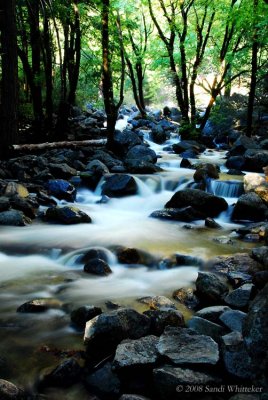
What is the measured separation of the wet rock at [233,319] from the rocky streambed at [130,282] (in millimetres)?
13

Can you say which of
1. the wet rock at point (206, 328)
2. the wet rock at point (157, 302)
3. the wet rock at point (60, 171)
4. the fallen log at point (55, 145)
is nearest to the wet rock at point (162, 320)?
the wet rock at point (206, 328)

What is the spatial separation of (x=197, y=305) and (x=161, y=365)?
158 centimetres

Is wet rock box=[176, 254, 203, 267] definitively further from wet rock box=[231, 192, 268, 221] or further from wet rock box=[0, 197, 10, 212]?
wet rock box=[0, 197, 10, 212]

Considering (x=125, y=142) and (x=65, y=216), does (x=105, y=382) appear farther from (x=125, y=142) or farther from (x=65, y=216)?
(x=125, y=142)

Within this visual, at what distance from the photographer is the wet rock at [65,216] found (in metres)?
7.59

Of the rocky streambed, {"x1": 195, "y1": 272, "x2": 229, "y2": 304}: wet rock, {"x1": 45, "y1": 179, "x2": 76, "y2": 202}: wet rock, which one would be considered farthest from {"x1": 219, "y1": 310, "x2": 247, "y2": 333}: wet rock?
{"x1": 45, "y1": 179, "x2": 76, "y2": 202}: wet rock

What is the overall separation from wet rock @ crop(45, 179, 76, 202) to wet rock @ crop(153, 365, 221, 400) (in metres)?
7.03

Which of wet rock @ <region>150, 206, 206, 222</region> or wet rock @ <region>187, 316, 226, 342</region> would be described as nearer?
wet rock @ <region>187, 316, 226, 342</region>

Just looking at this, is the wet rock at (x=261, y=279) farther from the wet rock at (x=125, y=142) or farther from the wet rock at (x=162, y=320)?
the wet rock at (x=125, y=142)

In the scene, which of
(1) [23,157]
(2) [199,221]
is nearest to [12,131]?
(1) [23,157]

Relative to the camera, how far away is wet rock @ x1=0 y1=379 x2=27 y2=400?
249cm

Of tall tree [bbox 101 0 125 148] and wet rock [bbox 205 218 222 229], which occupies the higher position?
tall tree [bbox 101 0 125 148]

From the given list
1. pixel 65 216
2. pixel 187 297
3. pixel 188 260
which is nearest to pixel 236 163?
pixel 65 216

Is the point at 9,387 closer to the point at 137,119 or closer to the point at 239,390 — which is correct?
the point at 239,390
